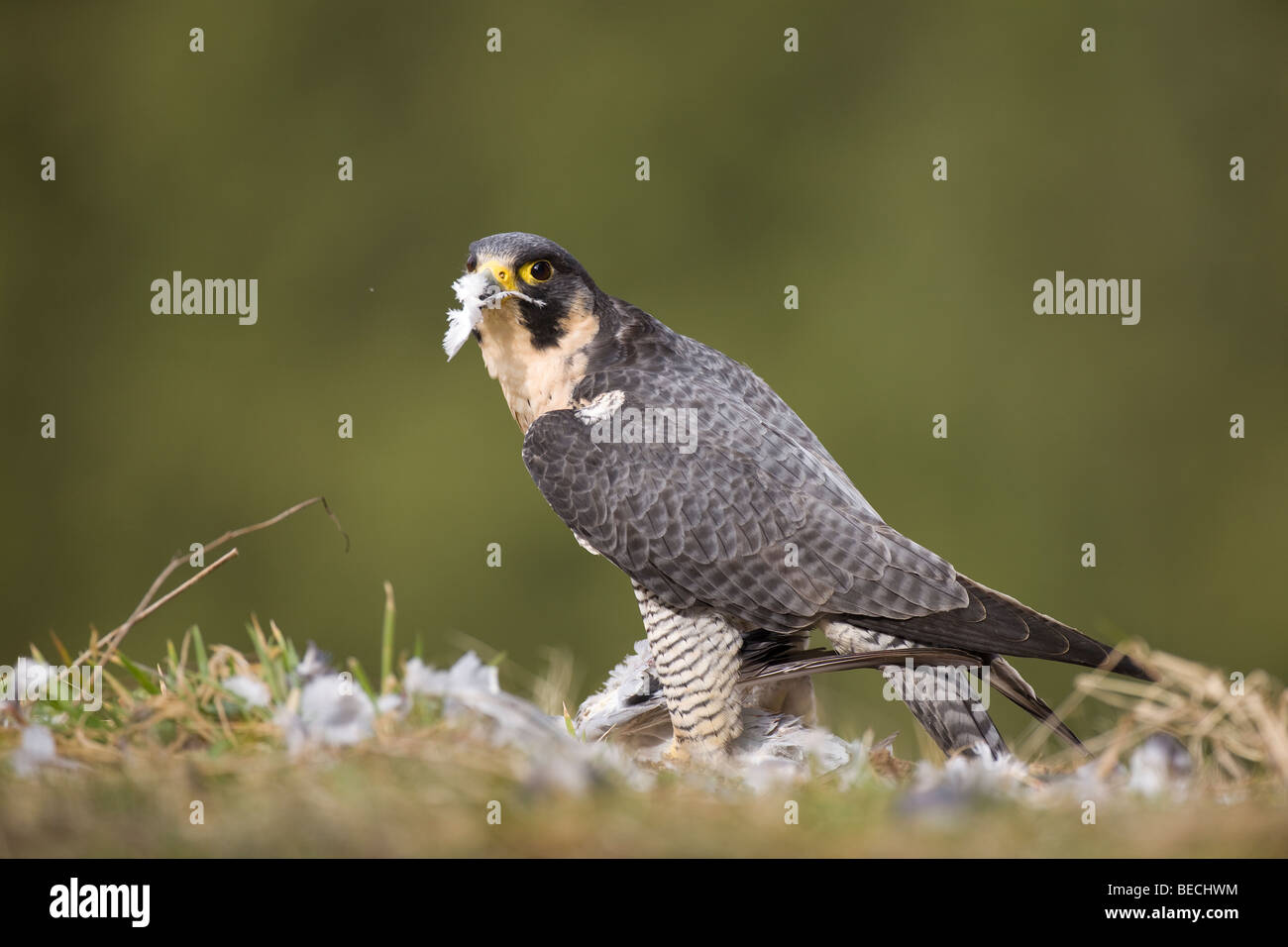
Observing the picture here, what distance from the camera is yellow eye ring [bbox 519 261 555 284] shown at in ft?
7.35

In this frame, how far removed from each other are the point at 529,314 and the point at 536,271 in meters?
0.09

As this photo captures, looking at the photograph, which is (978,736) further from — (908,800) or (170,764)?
(170,764)

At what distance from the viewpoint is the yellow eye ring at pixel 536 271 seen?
2240mm

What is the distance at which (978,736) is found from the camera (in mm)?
1871

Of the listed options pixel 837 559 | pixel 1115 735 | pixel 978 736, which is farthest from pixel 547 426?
pixel 1115 735

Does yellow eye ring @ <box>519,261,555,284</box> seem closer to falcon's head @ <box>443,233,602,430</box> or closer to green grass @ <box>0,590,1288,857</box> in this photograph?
falcon's head @ <box>443,233,602,430</box>

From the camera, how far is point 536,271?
2252 millimetres

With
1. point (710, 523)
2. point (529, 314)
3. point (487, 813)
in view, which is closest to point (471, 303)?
point (529, 314)

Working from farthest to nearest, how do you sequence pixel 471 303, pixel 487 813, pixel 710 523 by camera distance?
1. pixel 471 303
2. pixel 710 523
3. pixel 487 813

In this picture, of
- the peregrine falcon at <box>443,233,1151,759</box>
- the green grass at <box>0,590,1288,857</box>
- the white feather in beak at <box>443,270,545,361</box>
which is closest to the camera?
the green grass at <box>0,590,1288,857</box>

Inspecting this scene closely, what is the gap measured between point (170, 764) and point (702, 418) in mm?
1245

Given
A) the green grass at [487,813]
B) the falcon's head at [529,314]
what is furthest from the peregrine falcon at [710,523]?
the green grass at [487,813]

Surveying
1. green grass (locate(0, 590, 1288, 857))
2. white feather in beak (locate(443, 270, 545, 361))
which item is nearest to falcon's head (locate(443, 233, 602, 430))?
white feather in beak (locate(443, 270, 545, 361))

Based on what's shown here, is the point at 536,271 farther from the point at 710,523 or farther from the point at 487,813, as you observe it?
the point at 487,813
